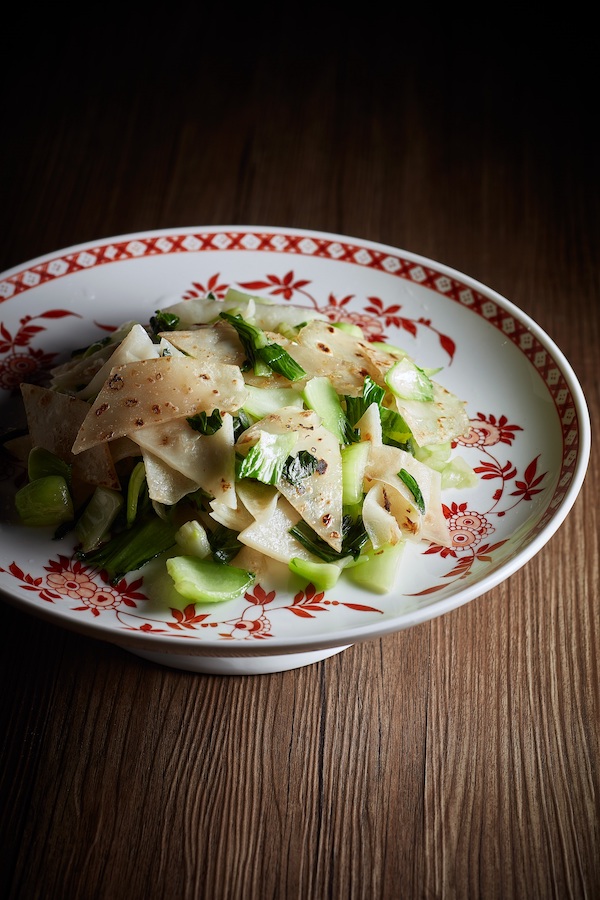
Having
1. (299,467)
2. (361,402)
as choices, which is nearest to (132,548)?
(299,467)

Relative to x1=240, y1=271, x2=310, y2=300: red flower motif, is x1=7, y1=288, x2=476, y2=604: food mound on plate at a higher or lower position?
lower

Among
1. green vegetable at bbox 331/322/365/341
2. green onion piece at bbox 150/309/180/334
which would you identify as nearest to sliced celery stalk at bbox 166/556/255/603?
green onion piece at bbox 150/309/180/334

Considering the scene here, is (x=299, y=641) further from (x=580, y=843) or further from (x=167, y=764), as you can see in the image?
(x=580, y=843)

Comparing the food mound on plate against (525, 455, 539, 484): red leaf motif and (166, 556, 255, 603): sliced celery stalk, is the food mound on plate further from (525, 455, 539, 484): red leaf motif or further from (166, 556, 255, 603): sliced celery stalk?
(525, 455, 539, 484): red leaf motif

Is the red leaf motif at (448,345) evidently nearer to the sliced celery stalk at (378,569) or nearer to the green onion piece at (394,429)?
the green onion piece at (394,429)

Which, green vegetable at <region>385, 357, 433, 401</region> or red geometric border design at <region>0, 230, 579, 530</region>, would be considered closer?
green vegetable at <region>385, 357, 433, 401</region>

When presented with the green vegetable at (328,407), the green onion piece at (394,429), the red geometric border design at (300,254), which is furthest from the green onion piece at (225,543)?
the red geometric border design at (300,254)

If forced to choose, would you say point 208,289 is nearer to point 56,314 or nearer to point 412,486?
point 56,314
